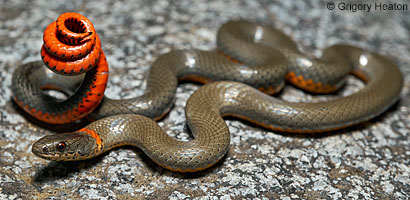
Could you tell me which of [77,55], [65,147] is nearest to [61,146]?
[65,147]

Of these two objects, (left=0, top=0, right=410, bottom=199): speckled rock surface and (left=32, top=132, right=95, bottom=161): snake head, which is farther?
(left=0, top=0, right=410, bottom=199): speckled rock surface

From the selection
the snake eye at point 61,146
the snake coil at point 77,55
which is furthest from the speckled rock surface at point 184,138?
the snake coil at point 77,55

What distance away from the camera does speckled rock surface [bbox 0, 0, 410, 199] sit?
394 centimetres

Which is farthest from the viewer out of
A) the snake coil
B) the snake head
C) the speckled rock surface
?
the speckled rock surface

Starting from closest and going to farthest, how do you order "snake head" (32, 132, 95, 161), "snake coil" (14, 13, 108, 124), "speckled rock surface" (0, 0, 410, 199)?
"snake coil" (14, 13, 108, 124) → "snake head" (32, 132, 95, 161) → "speckled rock surface" (0, 0, 410, 199)

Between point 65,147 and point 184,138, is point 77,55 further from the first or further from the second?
point 184,138

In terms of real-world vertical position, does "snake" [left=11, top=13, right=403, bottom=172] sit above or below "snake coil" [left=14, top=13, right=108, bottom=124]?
below

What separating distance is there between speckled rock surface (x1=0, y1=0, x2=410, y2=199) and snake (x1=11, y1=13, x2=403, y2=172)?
6.9 inches

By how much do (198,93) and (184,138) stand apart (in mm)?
568

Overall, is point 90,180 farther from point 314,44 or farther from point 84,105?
point 314,44

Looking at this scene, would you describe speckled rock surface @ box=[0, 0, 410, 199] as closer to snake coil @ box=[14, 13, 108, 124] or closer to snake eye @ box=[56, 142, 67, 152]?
snake eye @ box=[56, 142, 67, 152]

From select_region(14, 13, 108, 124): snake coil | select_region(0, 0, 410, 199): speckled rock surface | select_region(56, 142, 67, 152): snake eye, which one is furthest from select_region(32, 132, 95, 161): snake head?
select_region(14, 13, 108, 124): snake coil

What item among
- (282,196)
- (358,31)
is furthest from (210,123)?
(358,31)

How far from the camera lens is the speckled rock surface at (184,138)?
3938mm
